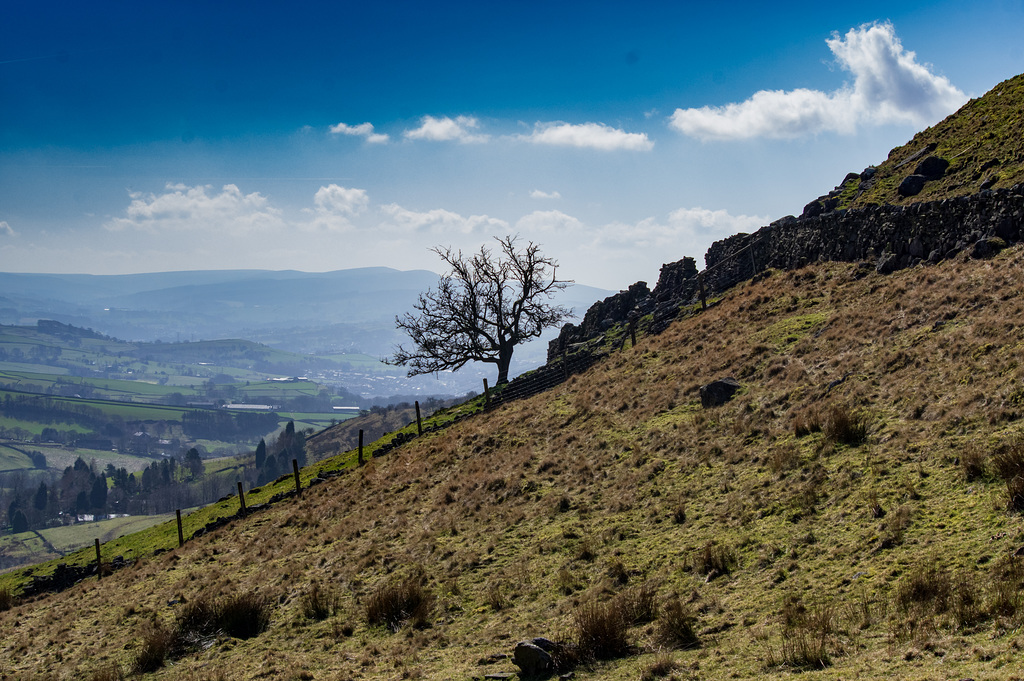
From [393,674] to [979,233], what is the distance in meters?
26.9

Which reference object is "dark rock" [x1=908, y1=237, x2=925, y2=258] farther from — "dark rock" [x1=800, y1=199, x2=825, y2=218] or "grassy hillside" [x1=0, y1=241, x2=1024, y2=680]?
"dark rock" [x1=800, y1=199, x2=825, y2=218]

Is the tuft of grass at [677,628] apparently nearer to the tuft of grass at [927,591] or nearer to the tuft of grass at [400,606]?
the tuft of grass at [927,591]

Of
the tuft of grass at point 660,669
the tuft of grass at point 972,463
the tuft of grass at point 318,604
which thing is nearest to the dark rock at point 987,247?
the tuft of grass at point 972,463

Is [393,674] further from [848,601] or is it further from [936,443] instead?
[936,443]

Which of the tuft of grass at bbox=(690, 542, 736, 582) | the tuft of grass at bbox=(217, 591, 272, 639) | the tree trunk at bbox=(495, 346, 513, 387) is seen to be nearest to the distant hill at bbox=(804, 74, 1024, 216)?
the tuft of grass at bbox=(690, 542, 736, 582)

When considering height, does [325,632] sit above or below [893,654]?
below

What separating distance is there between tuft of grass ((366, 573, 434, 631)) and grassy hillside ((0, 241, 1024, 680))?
0.52 ft

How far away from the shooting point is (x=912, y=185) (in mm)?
34156

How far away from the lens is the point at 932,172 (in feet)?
112

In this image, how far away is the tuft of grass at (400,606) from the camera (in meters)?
14.0

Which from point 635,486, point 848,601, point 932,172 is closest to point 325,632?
point 635,486

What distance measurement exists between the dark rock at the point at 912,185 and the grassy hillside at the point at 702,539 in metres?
7.30

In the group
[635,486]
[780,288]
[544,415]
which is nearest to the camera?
[635,486]

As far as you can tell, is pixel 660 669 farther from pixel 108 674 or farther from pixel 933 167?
pixel 933 167
